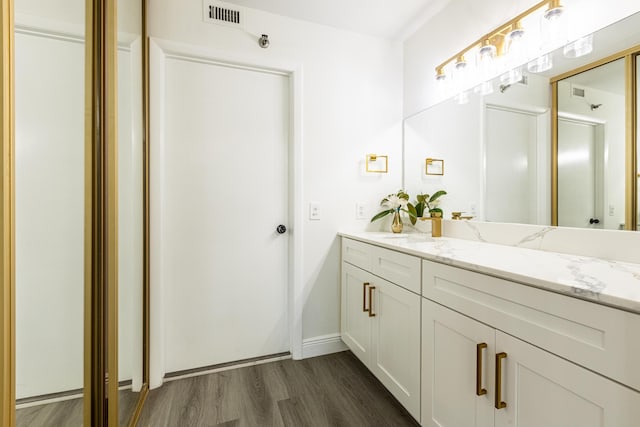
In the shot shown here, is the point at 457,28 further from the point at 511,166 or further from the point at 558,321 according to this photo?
the point at 558,321

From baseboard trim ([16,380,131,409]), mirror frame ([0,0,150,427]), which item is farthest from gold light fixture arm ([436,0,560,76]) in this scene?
baseboard trim ([16,380,131,409])

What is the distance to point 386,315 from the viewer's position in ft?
4.93

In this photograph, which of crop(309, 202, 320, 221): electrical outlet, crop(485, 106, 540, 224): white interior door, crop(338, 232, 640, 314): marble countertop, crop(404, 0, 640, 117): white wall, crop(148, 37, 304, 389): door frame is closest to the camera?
crop(338, 232, 640, 314): marble countertop

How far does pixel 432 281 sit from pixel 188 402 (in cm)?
146

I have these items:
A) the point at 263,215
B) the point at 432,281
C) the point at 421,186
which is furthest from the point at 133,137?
the point at 421,186

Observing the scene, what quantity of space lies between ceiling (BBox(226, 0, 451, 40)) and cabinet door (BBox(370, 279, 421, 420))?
69.7 inches

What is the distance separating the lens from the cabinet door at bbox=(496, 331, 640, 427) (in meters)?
0.62

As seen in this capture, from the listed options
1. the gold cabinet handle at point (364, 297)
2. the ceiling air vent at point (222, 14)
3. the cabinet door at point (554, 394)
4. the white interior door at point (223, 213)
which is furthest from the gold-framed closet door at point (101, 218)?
the cabinet door at point (554, 394)

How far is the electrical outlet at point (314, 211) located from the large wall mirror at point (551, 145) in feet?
2.82

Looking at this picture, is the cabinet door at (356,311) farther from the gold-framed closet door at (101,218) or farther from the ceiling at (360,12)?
the ceiling at (360,12)

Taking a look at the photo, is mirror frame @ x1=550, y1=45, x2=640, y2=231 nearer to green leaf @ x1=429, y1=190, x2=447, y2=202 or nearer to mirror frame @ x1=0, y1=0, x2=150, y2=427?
green leaf @ x1=429, y1=190, x2=447, y2=202

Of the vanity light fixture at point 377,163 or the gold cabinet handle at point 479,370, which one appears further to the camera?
the vanity light fixture at point 377,163

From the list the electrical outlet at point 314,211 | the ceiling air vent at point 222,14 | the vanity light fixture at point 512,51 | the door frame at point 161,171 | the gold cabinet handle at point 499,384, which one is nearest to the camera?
the gold cabinet handle at point 499,384

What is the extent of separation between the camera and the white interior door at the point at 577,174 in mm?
1139
